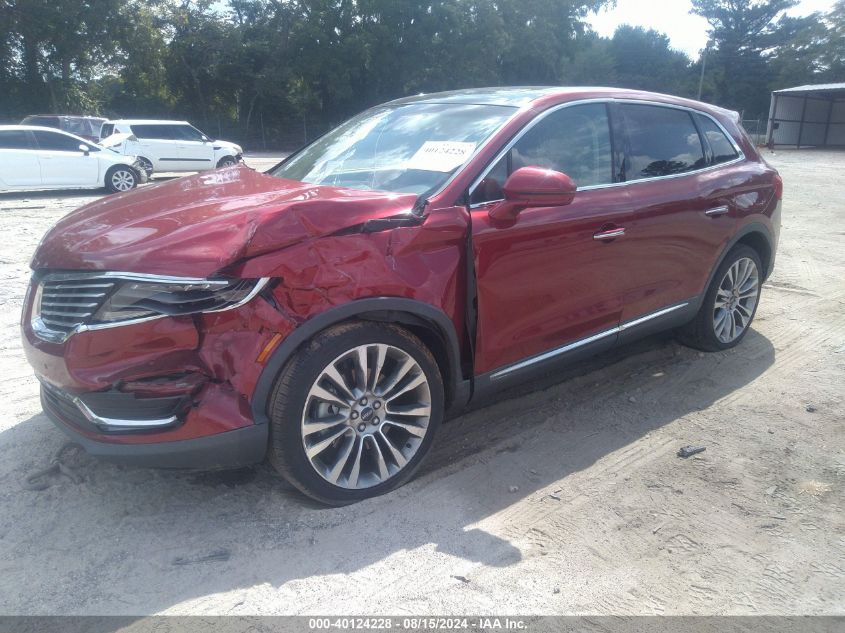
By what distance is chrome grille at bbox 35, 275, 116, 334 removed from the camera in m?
2.66

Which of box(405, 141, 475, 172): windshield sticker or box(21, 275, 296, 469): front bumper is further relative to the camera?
box(405, 141, 475, 172): windshield sticker

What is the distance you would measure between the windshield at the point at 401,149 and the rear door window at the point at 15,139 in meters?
12.6

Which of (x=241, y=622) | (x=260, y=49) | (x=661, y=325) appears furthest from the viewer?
(x=260, y=49)

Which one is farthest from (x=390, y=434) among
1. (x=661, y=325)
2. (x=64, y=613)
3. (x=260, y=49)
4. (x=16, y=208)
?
(x=260, y=49)

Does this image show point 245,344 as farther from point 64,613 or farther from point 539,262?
point 539,262

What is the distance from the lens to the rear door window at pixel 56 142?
1442 cm

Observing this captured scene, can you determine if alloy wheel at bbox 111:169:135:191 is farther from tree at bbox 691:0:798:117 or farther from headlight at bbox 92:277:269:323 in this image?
tree at bbox 691:0:798:117

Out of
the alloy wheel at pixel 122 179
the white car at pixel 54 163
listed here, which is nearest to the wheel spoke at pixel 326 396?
the white car at pixel 54 163

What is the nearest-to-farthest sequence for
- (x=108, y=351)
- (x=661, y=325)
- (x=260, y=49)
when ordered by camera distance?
(x=108, y=351)
(x=661, y=325)
(x=260, y=49)

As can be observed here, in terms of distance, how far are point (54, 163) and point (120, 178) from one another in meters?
1.38

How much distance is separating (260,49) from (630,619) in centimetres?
3872

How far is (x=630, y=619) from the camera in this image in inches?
97.1

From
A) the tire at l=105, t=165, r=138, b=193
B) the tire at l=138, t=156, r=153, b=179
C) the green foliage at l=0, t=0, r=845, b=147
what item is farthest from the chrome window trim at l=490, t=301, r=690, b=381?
→ the green foliage at l=0, t=0, r=845, b=147

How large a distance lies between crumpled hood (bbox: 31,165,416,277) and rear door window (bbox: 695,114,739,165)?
264cm
